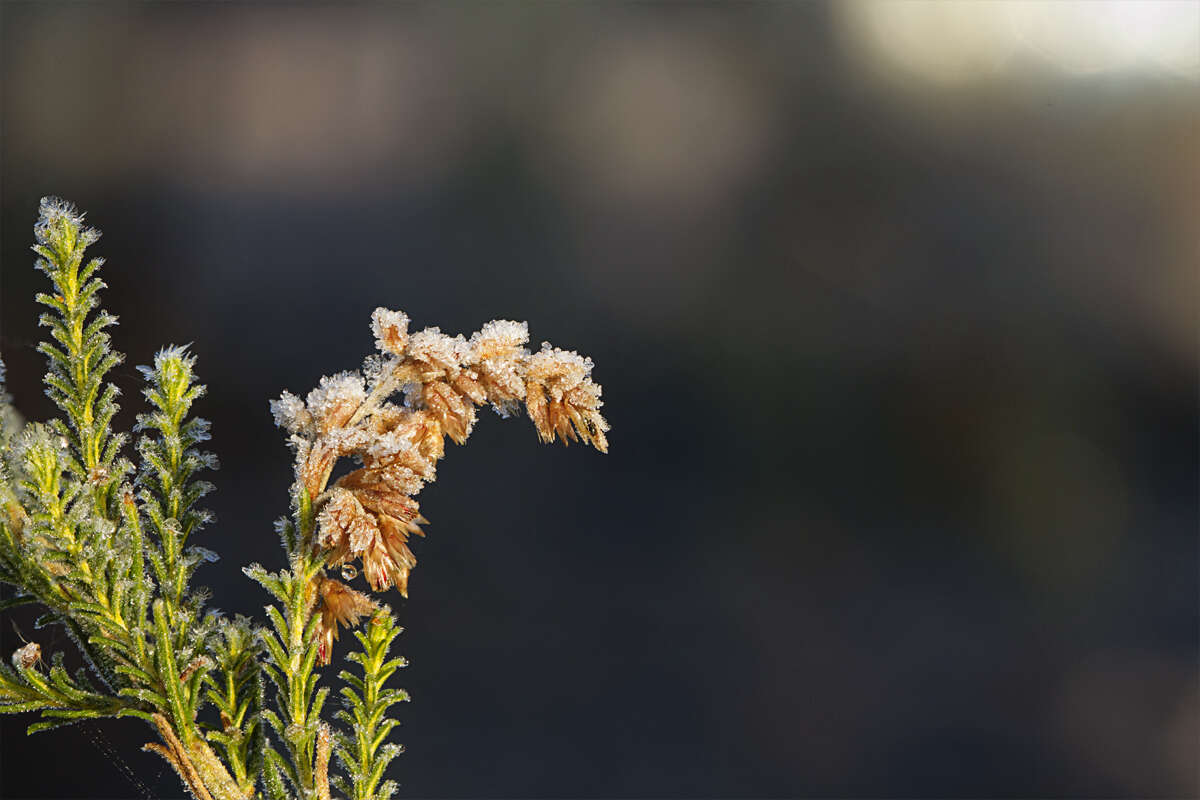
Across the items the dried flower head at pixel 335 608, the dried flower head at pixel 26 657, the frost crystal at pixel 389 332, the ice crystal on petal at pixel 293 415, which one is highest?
the frost crystal at pixel 389 332

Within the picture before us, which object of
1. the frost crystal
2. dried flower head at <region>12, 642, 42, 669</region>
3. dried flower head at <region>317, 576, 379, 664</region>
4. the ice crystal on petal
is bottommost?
dried flower head at <region>12, 642, 42, 669</region>

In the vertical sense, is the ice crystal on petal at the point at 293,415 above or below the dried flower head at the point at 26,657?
above

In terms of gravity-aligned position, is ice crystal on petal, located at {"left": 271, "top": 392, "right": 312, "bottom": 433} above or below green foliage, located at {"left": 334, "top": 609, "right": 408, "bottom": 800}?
above

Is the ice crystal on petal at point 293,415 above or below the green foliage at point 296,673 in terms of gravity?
above

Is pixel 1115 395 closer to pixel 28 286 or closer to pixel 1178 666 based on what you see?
pixel 1178 666

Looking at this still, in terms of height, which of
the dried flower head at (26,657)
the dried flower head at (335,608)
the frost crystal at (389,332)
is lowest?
the dried flower head at (26,657)
